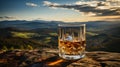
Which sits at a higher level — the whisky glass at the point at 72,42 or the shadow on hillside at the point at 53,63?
the whisky glass at the point at 72,42

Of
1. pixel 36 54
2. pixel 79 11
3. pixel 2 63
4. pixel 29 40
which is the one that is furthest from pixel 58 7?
pixel 2 63

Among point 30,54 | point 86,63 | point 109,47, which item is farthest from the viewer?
point 109,47

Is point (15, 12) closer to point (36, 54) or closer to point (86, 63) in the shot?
point (36, 54)

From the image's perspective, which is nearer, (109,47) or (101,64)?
(101,64)

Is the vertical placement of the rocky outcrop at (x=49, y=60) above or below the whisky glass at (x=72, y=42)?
below

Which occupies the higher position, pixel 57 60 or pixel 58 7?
pixel 58 7

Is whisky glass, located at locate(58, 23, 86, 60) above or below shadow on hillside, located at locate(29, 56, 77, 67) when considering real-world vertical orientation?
above

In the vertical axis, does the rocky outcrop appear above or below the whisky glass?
below

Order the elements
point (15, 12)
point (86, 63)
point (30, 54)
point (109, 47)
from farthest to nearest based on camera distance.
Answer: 1. point (15, 12)
2. point (109, 47)
3. point (30, 54)
4. point (86, 63)
